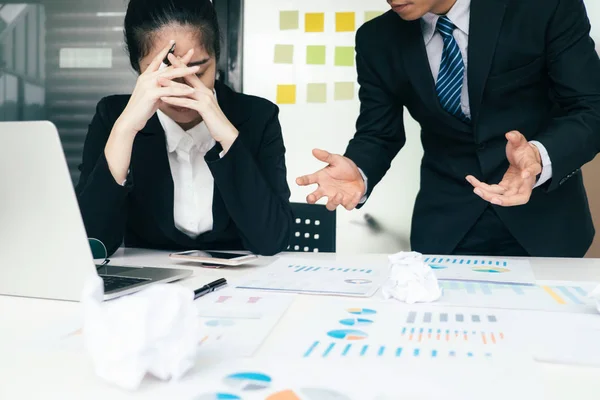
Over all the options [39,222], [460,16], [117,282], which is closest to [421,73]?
Answer: [460,16]

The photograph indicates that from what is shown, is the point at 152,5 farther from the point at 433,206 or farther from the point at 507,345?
the point at 507,345

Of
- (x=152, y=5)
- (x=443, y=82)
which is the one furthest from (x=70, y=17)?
(x=443, y=82)

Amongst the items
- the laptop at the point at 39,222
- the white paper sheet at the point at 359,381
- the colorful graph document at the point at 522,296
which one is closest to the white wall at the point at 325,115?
the colorful graph document at the point at 522,296

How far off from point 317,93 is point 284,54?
0.80 ft

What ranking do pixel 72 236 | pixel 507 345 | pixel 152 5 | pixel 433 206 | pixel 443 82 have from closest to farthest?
pixel 507 345
pixel 72 236
pixel 152 5
pixel 443 82
pixel 433 206

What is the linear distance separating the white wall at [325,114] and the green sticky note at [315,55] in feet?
0.08

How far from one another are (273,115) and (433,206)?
525mm

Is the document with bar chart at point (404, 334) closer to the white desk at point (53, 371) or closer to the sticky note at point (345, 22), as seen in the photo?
the white desk at point (53, 371)

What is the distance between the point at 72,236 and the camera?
792 mm

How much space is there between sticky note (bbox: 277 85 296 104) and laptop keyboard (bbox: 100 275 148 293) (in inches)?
78.8

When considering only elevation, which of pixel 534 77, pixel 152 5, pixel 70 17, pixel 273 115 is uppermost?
pixel 70 17

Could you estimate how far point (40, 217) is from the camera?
793 mm

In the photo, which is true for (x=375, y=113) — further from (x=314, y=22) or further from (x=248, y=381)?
(x=248, y=381)

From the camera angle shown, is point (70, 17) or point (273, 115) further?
point (70, 17)
